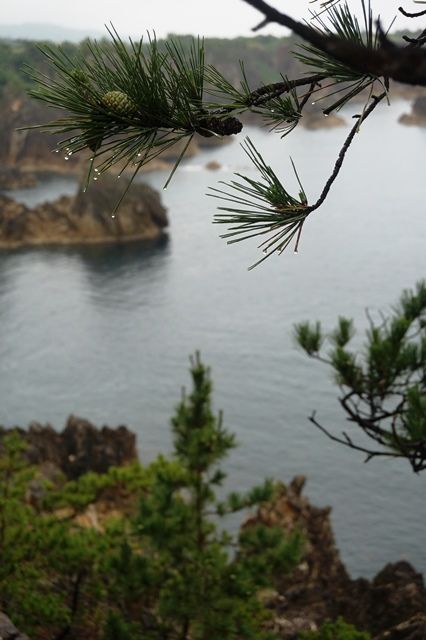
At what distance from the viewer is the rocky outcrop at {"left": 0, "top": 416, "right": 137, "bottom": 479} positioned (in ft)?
80.0

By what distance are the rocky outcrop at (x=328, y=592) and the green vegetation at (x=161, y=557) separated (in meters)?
1.71

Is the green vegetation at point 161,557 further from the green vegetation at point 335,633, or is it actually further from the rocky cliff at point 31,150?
the rocky cliff at point 31,150

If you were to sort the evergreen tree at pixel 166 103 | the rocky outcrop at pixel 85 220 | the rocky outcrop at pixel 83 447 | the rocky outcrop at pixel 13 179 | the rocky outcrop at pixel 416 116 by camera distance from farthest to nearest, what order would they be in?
the rocky outcrop at pixel 416 116 < the rocky outcrop at pixel 13 179 < the rocky outcrop at pixel 85 220 < the rocky outcrop at pixel 83 447 < the evergreen tree at pixel 166 103

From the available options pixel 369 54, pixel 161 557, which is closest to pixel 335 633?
pixel 161 557

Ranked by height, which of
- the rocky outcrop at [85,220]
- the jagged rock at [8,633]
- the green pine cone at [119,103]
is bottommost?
the jagged rock at [8,633]

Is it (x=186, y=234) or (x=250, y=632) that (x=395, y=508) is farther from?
(x=186, y=234)

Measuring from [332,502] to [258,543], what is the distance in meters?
13.6

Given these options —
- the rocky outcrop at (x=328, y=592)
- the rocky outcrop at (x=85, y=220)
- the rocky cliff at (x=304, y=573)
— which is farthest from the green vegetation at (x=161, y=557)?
the rocky outcrop at (x=85, y=220)

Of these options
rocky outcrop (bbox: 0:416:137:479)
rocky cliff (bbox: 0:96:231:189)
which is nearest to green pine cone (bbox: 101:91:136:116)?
rocky outcrop (bbox: 0:416:137:479)

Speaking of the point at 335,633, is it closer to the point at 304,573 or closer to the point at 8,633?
the point at 8,633

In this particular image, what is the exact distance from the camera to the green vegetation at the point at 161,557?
32.8 feet

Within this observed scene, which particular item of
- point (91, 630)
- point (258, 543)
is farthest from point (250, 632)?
point (91, 630)

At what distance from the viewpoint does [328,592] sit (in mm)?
15867

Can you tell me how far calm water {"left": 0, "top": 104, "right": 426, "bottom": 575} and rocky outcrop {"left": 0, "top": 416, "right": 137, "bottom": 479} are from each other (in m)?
2.91
